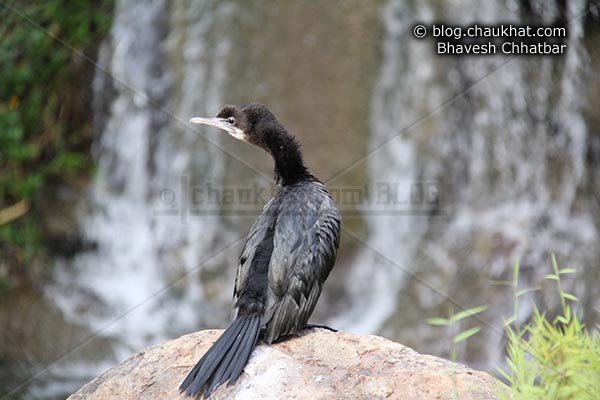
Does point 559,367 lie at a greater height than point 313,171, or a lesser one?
lesser

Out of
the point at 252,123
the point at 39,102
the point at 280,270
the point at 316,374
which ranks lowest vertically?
the point at 316,374

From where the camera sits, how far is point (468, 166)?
6953 mm

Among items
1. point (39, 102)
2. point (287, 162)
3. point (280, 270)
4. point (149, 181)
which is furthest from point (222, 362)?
point (39, 102)

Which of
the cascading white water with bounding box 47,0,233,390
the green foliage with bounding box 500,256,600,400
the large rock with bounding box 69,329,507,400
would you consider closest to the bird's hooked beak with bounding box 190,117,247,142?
the large rock with bounding box 69,329,507,400

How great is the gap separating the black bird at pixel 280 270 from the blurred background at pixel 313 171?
8.95 feet

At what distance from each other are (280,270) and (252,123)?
1.10 meters

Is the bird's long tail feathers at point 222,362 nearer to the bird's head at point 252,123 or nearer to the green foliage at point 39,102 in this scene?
the bird's head at point 252,123

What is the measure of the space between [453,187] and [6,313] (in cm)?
430

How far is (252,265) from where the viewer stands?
137 inches

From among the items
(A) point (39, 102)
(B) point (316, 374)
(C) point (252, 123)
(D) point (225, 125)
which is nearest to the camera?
(B) point (316, 374)

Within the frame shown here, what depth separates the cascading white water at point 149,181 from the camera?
22.8 ft

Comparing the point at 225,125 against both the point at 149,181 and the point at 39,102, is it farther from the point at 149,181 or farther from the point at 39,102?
the point at 39,102

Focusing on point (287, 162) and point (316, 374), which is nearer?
point (316, 374)

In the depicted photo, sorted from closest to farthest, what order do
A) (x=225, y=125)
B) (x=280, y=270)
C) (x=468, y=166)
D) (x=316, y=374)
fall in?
(x=316, y=374)
(x=280, y=270)
(x=225, y=125)
(x=468, y=166)
